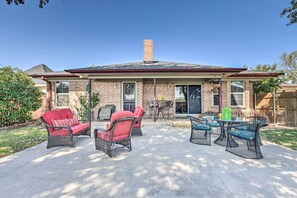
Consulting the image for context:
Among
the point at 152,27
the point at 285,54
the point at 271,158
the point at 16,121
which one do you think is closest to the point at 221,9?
the point at 152,27

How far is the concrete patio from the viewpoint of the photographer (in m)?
2.24

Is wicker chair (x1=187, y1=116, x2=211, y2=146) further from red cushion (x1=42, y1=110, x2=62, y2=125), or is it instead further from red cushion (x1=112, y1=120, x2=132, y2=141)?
red cushion (x1=42, y1=110, x2=62, y2=125)

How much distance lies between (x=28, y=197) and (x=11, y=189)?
0.47 meters

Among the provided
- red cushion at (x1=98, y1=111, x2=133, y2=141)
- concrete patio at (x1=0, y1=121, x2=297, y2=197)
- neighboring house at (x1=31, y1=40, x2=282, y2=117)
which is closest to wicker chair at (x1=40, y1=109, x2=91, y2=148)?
concrete patio at (x1=0, y1=121, x2=297, y2=197)

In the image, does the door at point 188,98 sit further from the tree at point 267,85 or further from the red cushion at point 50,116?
the red cushion at point 50,116

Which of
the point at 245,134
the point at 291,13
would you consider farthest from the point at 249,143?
the point at 291,13

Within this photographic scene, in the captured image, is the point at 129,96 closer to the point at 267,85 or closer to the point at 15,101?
the point at 15,101

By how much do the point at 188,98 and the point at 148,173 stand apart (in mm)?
8454

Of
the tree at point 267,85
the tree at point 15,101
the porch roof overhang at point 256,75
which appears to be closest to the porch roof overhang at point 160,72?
the porch roof overhang at point 256,75

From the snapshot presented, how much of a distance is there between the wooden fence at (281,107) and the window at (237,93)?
1267mm

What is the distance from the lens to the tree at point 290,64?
931 inches

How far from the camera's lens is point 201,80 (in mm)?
10367

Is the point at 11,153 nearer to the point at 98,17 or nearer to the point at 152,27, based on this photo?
the point at 98,17

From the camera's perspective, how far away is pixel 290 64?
24219 mm
